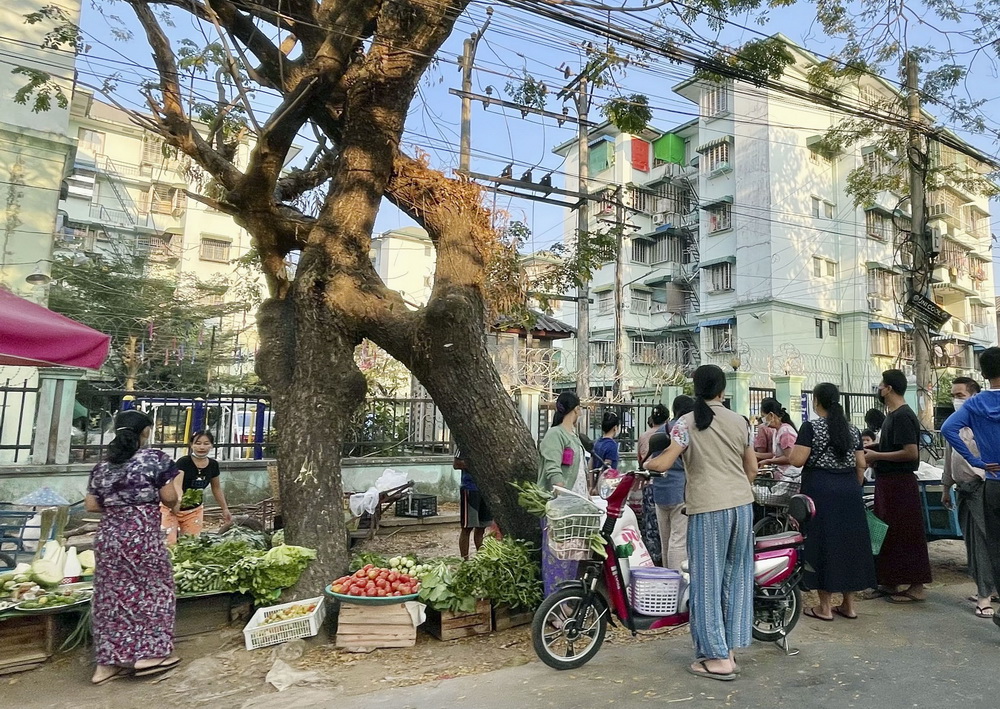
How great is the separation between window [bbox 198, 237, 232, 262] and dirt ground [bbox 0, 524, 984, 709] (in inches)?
941

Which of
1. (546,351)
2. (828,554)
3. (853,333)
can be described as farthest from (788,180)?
(828,554)

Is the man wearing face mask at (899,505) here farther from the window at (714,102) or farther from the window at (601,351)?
the window at (714,102)

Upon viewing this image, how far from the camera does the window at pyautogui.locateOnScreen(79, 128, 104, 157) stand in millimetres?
23109

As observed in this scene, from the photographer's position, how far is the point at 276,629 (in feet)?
14.4

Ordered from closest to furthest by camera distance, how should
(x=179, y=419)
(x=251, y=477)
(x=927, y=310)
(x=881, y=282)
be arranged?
(x=179, y=419) < (x=251, y=477) < (x=927, y=310) < (x=881, y=282)

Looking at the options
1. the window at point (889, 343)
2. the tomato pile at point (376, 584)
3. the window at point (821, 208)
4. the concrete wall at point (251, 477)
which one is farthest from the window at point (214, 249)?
the window at point (889, 343)

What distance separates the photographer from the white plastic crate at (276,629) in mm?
4363

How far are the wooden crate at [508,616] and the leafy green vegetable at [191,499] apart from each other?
322 cm

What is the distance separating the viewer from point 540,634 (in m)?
3.76

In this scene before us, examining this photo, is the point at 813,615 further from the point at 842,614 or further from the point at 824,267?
the point at 824,267

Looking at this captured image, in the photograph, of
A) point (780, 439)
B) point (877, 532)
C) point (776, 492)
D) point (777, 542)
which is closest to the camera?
point (777, 542)

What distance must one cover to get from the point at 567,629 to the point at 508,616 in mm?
987

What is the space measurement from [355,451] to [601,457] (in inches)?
209

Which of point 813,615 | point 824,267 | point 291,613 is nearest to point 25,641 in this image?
point 291,613
